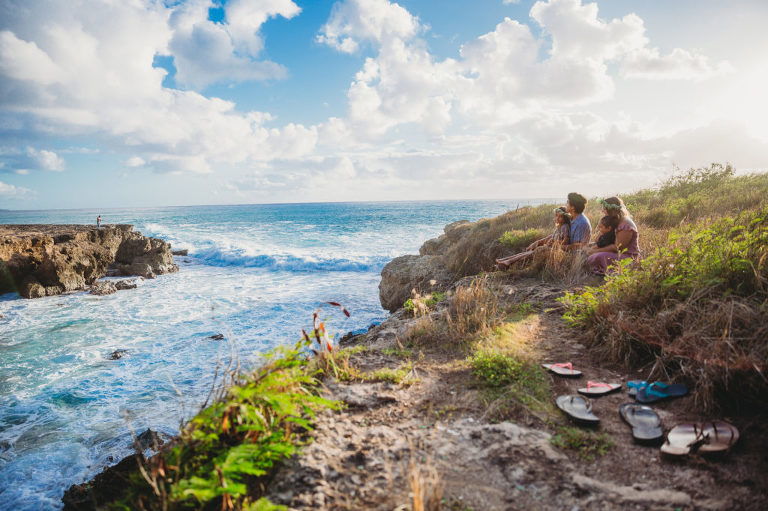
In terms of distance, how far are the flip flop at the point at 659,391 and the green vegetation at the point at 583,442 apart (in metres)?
0.67

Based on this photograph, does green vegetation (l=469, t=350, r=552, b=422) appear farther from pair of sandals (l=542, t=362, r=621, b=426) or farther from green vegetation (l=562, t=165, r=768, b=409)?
green vegetation (l=562, t=165, r=768, b=409)

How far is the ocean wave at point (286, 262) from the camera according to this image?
21.1 m

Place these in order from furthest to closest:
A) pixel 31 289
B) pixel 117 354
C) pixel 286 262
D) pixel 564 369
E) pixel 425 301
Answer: pixel 286 262, pixel 31 289, pixel 117 354, pixel 425 301, pixel 564 369

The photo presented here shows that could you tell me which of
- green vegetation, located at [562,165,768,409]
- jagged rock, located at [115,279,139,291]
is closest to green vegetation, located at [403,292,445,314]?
green vegetation, located at [562,165,768,409]

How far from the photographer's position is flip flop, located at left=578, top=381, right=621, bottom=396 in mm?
3180

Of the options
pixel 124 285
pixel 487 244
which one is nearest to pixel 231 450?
pixel 487 244

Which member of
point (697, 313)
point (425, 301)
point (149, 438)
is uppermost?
point (697, 313)

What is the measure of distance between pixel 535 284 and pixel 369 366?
4.49 meters

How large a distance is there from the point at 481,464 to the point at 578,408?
3.73 feet

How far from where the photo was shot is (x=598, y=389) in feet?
10.5

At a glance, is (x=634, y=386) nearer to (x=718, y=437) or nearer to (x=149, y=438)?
(x=718, y=437)

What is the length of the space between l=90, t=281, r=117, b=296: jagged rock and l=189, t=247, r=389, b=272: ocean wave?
8.02 metres

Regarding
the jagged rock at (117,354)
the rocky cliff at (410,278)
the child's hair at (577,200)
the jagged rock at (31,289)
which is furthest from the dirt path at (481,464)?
the jagged rock at (31,289)

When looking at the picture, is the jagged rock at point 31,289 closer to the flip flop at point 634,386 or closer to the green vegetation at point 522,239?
the green vegetation at point 522,239
